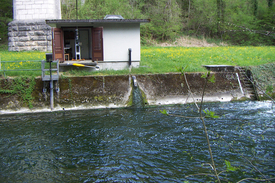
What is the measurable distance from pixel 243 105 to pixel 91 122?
7524 millimetres

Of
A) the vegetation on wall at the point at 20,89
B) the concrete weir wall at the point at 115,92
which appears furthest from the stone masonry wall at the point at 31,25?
the concrete weir wall at the point at 115,92

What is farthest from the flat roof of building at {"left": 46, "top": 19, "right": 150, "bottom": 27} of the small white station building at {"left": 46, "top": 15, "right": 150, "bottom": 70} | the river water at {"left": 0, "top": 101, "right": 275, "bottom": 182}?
the river water at {"left": 0, "top": 101, "right": 275, "bottom": 182}

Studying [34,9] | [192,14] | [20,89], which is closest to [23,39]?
[34,9]

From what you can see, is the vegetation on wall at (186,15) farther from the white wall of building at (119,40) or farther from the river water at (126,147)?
the river water at (126,147)

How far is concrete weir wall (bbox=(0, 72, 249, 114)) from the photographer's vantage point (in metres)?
12.2

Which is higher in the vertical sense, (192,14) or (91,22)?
(192,14)

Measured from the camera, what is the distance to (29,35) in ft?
81.5

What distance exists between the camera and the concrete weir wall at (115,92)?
1225 cm

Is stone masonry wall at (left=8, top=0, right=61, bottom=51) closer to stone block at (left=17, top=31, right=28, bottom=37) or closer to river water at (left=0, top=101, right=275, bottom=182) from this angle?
stone block at (left=17, top=31, right=28, bottom=37)

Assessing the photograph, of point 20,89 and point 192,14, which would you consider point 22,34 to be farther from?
point 192,14

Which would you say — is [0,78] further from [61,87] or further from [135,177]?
[135,177]

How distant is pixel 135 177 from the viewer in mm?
6156

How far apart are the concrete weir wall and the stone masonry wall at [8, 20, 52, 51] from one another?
550 inches

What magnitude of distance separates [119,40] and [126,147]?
8.27 metres
